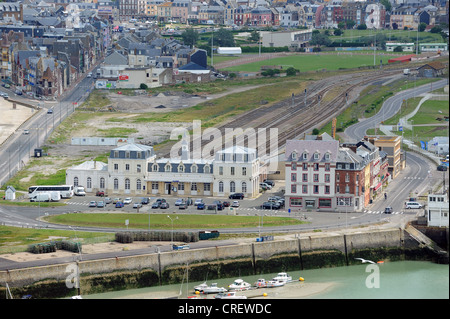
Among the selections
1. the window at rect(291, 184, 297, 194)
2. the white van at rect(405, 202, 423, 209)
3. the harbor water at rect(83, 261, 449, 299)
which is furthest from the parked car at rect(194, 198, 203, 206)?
the harbor water at rect(83, 261, 449, 299)

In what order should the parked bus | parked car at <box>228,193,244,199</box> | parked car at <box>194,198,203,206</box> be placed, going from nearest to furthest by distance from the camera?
1. parked car at <box>194,198,203,206</box>
2. parked car at <box>228,193,244,199</box>
3. the parked bus

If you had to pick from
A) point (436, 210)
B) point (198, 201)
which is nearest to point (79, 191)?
point (198, 201)

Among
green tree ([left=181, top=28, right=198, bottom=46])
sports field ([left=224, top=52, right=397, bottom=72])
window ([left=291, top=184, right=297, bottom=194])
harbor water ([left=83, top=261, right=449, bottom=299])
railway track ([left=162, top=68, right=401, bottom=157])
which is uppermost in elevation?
green tree ([left=181, top=28, right=198, bottom=46])

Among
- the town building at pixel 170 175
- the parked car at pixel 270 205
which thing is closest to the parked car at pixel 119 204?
the town building at pixel 170 175

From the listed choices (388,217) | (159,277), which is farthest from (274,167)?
(159,277)

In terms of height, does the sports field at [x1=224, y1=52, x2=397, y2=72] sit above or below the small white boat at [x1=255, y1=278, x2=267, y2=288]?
above

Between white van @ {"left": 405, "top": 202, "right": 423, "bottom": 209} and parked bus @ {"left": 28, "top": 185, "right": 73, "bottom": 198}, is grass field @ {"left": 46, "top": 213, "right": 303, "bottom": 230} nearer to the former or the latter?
parked bus @ {"left": 28, "top": 185, "right": 73, "bottom": 198}

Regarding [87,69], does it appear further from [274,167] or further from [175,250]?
[175,250]

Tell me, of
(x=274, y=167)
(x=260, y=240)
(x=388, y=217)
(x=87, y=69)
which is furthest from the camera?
(x=87, y=69)
